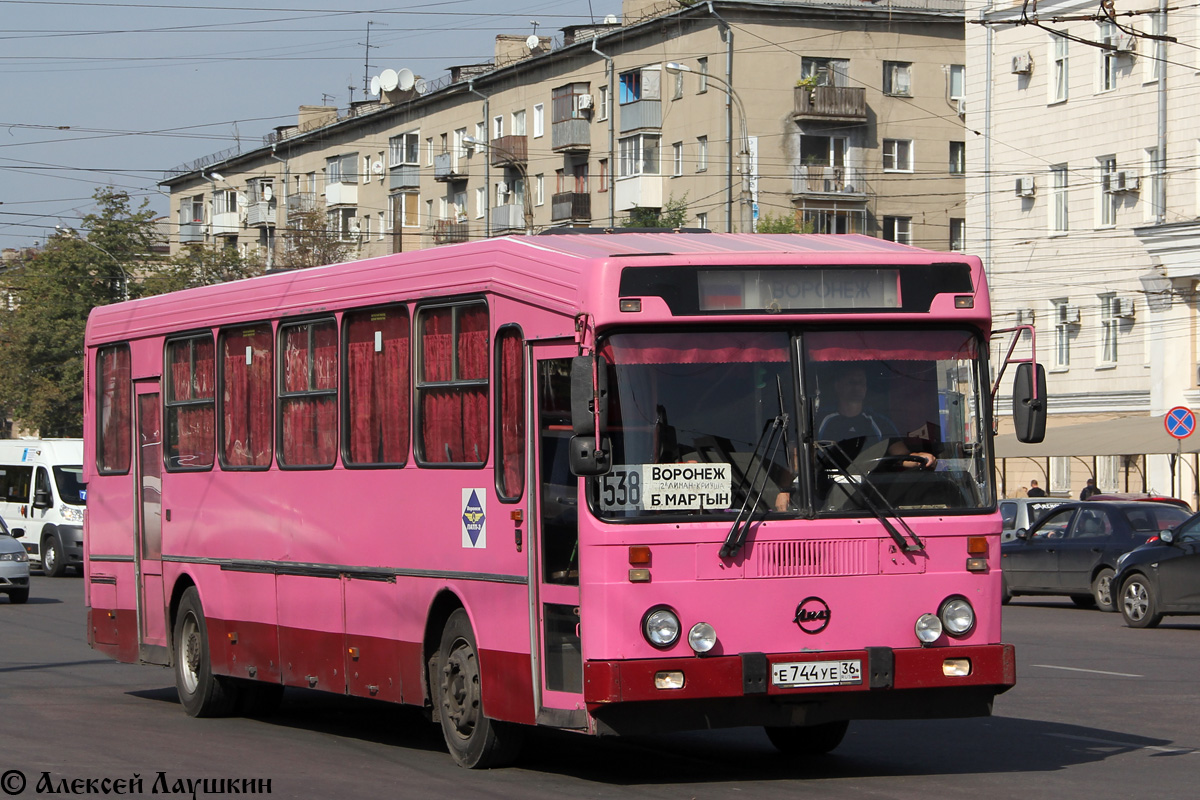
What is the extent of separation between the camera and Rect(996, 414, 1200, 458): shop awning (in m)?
39.7

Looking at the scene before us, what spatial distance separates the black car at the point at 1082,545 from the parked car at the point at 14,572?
543 inches

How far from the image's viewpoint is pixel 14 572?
90.5 feet

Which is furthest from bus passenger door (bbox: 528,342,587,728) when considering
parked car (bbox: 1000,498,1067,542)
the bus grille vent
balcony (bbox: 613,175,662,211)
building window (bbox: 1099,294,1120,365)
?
balcony (bbox: 613,175,662,211)

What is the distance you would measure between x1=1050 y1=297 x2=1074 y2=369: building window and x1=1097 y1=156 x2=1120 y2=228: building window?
2633 mm

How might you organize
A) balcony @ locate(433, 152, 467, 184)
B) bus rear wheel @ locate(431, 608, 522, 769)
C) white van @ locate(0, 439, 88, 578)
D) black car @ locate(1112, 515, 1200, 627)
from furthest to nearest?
balcony @ locate(433, 152, 467, 184) < white van @ locate(0, 439, 88, 578) < black car @ locate(1112, 515, 1200, 627) < bus rear wheel @ locate(431, 608, 522, 769)

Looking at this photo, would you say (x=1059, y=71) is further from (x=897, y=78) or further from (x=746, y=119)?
(x=897, y=78)

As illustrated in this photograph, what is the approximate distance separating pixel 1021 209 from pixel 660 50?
1502 centimetres

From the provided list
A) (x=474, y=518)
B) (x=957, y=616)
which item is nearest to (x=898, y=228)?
(x=474, y=518)

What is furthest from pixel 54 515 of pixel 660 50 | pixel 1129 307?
pixel 660 50

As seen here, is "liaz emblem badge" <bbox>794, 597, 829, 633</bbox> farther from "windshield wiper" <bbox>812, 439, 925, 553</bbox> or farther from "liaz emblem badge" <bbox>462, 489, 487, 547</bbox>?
"liaz emblem badge" <bbox>462, 489, 487, 547</bbox>

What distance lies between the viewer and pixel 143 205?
66.8 meters

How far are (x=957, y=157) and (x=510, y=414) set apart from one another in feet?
180

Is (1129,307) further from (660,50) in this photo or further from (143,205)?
(143,205)

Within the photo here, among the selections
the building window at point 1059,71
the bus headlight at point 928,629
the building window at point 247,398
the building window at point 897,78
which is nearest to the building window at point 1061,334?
the building window at point 1059,71
